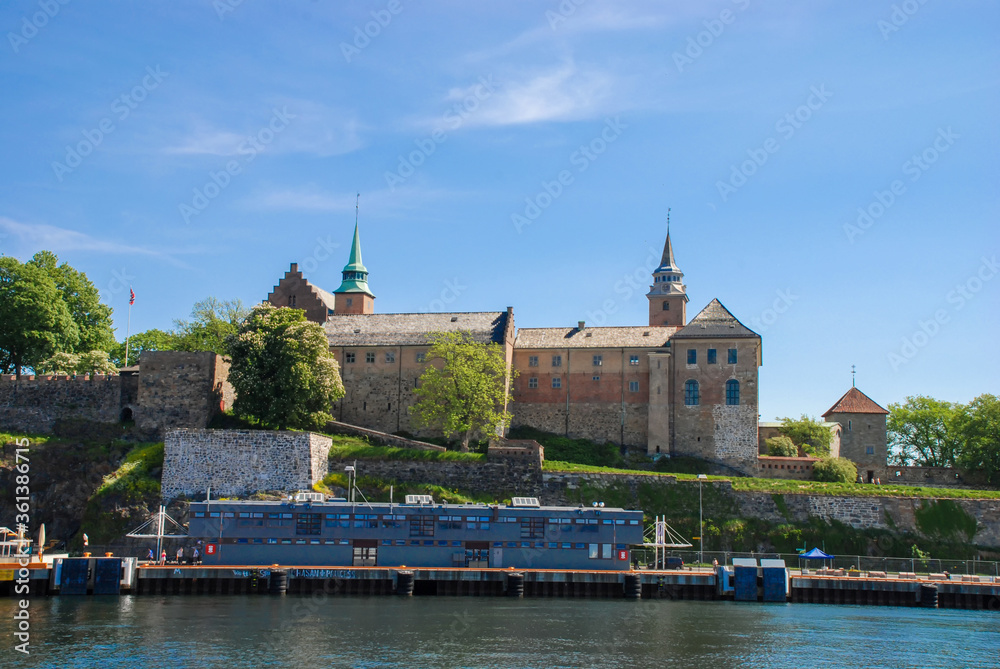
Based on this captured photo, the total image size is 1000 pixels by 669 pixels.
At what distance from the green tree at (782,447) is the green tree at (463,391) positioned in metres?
23.3

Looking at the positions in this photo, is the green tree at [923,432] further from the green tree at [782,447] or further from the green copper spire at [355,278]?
the green copper spire at [355,278]

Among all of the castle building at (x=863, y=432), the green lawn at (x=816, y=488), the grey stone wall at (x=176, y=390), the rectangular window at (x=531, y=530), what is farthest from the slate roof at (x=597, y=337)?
the rectangular window at (x=531, y=530)

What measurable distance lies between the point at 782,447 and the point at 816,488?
1290cm

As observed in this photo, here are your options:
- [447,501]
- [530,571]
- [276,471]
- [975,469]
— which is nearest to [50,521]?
[276,471]

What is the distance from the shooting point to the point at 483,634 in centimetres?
4341

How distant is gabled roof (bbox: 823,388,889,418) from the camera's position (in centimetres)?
9131

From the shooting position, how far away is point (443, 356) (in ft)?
260

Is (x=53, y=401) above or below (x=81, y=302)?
below

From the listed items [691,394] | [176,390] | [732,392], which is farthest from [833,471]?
[176,390]

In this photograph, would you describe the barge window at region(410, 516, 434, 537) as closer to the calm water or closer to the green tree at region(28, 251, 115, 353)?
the calm water

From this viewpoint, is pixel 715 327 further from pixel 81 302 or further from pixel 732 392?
pixel 81 302

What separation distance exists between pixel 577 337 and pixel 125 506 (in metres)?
41.4

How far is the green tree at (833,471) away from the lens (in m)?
75.8

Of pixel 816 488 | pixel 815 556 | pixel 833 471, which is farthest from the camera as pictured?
pixel 833 471
